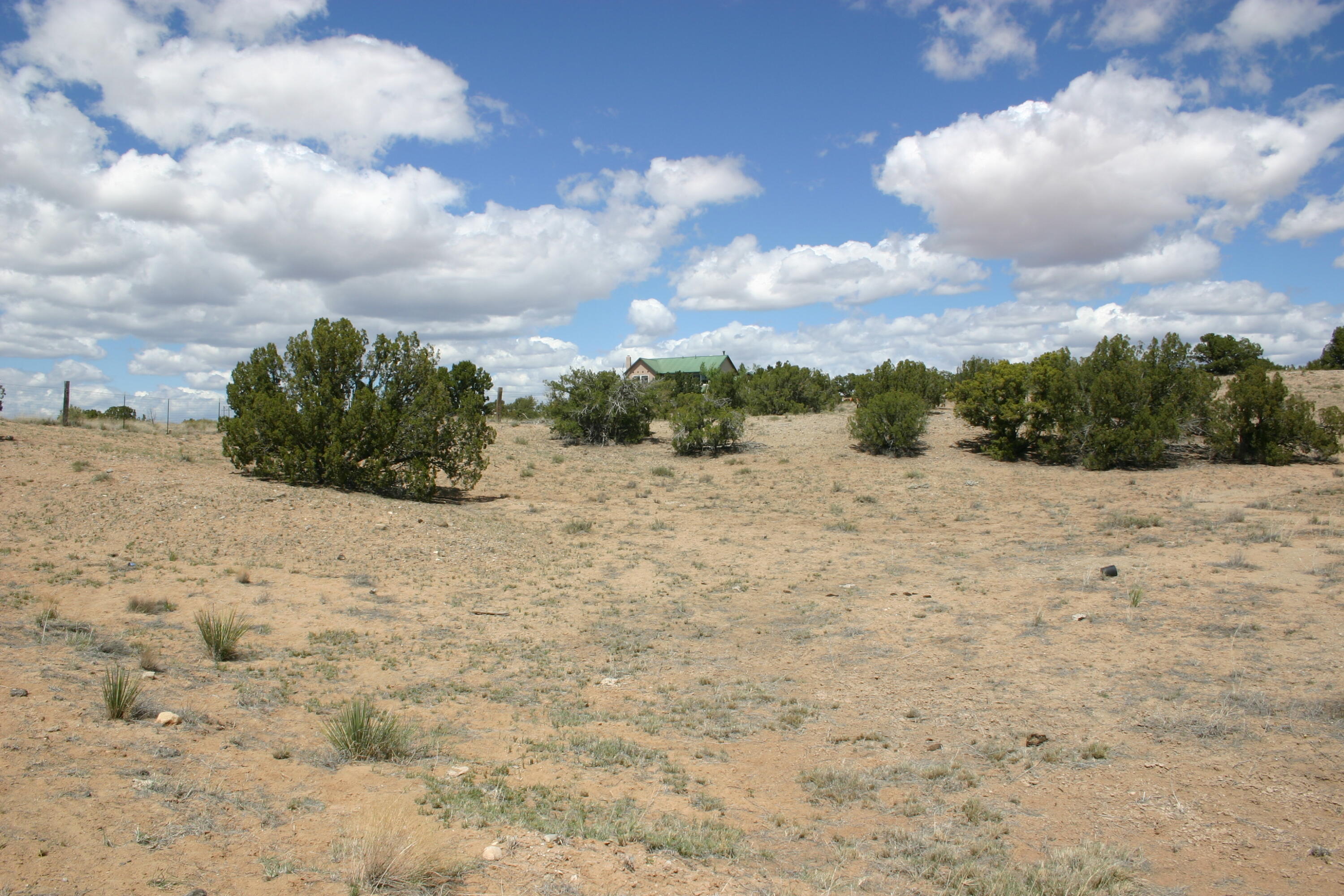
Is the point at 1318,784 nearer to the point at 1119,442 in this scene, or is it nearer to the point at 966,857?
the point at 966,857

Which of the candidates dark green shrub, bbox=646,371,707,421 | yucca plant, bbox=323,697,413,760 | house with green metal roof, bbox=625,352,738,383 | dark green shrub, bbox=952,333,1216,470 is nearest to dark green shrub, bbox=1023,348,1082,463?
dark green shrub, bbox=952,333,1216,470

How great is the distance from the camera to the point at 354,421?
15.3 meters

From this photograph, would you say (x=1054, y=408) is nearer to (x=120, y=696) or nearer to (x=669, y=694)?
(x=669, y=694)

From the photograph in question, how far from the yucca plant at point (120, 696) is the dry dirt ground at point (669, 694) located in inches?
4.9

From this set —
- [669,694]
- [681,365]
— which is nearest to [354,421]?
[669,694]

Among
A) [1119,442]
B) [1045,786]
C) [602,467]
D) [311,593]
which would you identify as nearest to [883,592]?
Result: [1045,786]

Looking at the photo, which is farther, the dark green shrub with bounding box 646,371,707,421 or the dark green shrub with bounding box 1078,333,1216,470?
the dark green shrub with bounding box 646,371,707,421

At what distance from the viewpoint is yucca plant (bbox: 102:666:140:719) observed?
518cm

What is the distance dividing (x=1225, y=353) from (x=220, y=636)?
36868 millimetres

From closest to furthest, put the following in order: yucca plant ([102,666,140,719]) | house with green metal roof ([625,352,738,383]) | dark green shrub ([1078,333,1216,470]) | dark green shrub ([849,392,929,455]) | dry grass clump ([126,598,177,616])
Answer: yucca plant ([102,666,140,719]), dry grass clump ([126,598,177,616]), dark green shrub ([1078,333,1216,470]), dark green shrub ([849,392,929,455]), house with green metal roof ([625,352,738,383])

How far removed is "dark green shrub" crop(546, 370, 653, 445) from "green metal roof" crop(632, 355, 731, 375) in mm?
45505

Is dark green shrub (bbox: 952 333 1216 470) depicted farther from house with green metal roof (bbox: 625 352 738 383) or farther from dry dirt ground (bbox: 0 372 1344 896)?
house with green metal roof (bbox: 625 352 738 383)

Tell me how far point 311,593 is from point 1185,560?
496 inches

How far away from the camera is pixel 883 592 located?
1091 centimetres
